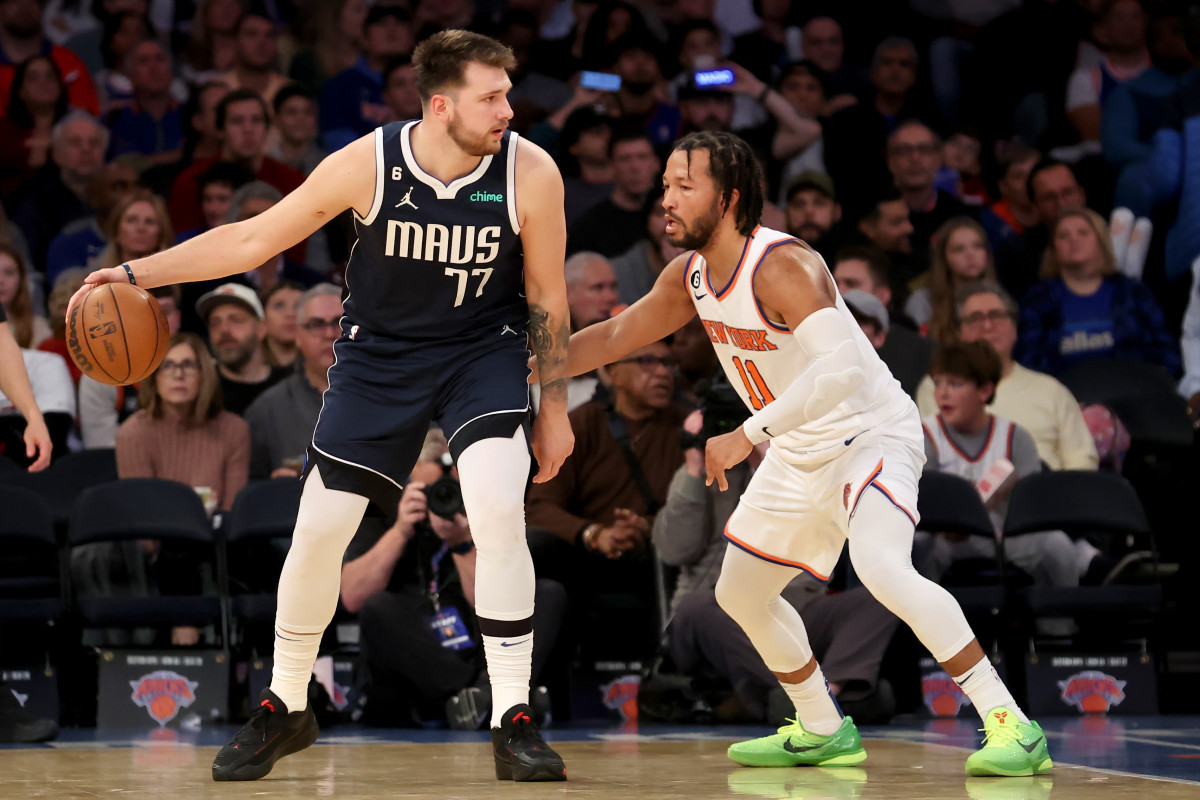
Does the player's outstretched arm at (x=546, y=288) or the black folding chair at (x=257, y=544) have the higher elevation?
the player's outstretched arm at (x=546, y=288)

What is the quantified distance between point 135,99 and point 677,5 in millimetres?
3839

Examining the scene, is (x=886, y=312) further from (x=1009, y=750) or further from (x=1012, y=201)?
(x=1009, y=750)

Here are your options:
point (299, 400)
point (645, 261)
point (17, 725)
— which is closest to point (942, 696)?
point (645, 261)

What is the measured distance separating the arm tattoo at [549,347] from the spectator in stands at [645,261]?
442 centimetres

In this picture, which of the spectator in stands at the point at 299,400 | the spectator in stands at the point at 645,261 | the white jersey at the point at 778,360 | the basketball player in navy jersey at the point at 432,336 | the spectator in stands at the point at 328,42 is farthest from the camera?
the spectator in stands at the point at 328,42

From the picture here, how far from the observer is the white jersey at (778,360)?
15.3 feet

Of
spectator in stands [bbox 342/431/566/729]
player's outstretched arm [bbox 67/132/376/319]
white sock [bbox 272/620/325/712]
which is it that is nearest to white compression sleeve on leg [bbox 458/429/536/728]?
white sock [bbox 272/620/325/712]

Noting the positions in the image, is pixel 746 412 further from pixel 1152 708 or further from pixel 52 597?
pixel 52 597

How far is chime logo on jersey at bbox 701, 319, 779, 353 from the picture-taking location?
468 cm

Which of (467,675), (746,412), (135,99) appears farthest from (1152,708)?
(135,99)

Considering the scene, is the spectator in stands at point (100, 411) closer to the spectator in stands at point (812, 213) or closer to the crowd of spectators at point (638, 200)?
the crowd of spectators at point (638, 200)

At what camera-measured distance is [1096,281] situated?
8.73m

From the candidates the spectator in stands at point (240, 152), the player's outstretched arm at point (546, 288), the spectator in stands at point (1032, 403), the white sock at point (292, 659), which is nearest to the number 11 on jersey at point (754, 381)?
the player's outstretched arm at point (546, 288)

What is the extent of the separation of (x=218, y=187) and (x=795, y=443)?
17.6ft
